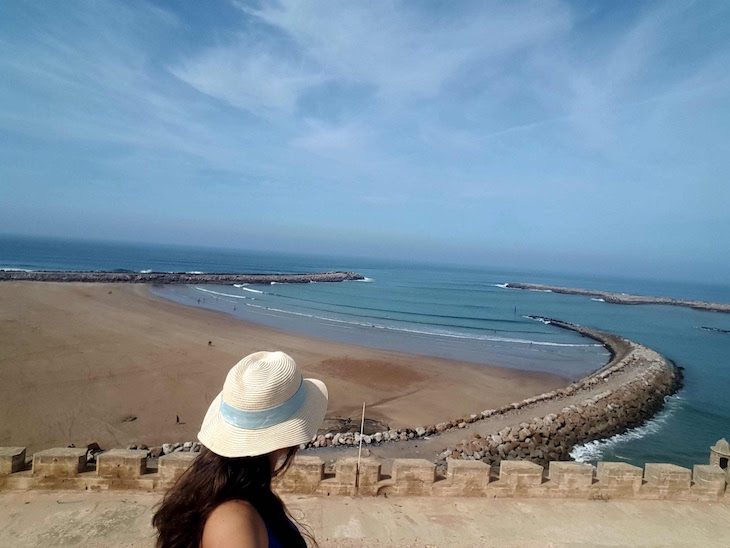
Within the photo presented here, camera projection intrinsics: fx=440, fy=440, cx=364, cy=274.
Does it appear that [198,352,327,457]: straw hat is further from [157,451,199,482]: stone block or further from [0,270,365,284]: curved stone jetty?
[0,270,365,284]: curved stone jetty

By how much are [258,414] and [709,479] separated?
7667mm

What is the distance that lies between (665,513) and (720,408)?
2009 centimetres

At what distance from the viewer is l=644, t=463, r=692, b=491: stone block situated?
644 cm

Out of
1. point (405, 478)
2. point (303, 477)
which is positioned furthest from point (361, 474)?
point (303, 477)

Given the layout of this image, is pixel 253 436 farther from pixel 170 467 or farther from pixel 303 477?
pixel 170 467

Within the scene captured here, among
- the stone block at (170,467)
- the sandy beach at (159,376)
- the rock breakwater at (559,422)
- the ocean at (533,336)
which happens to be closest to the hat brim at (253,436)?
the stone block at (170,467)

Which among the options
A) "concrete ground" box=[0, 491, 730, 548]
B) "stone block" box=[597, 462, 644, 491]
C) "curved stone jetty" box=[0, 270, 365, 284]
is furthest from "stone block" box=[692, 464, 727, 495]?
"curved stone jetty" box=[0, 270, 365, 284]

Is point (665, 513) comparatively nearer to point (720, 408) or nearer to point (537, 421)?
point (537, 421)

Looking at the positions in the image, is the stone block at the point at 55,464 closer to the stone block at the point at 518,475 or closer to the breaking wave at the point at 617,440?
the stone block at the point at 518,475

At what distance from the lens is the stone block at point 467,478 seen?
6133mm

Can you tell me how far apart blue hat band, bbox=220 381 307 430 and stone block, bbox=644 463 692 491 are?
679cm

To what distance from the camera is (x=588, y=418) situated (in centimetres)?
1675

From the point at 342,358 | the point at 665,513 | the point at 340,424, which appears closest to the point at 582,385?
the point at 342,358

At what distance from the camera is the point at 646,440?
16.1 metres
